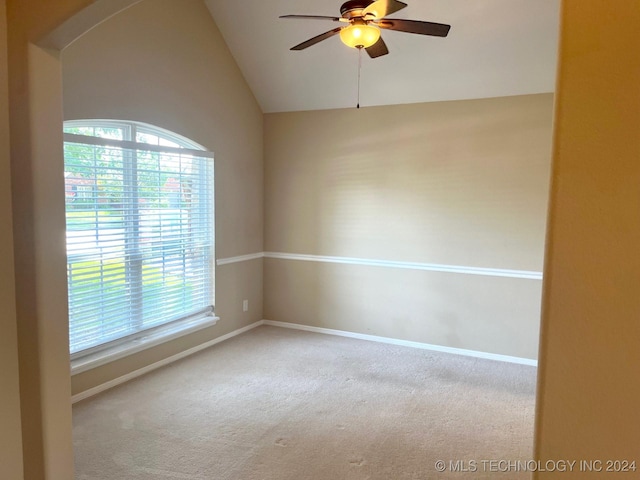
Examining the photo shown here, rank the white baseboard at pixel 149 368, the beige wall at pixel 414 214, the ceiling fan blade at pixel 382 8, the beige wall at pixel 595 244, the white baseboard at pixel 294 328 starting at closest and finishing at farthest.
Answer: the beige wall at pixel 595 244, the ceiling fan blade at pixel 382 8, the white baseboard at pixel 149 368, the white baseboard at pixel 294 328, the beige wall at pixel 414 214

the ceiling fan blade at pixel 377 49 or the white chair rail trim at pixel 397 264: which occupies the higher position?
the ceiling fan blade at pixel 377 49

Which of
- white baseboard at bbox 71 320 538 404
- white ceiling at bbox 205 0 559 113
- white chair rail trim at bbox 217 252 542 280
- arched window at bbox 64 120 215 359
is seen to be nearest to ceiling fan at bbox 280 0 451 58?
white ceiling at bbox 205 0 559 113

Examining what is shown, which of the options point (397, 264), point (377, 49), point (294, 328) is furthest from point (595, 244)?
point (294, 328)

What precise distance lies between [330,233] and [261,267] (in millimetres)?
981

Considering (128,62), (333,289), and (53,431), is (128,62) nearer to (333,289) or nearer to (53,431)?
(53,431)

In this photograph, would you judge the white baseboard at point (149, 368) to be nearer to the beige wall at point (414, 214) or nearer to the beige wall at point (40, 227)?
the beige wall at point (414, 214)

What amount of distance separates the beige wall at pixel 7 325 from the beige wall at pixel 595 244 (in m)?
1.98

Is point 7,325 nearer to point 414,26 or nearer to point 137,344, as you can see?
point 137,344

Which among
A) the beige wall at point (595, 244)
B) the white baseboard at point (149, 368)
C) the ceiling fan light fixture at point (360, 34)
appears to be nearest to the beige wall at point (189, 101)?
the white baseboard at point (149, 368)

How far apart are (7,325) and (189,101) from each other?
271 cm

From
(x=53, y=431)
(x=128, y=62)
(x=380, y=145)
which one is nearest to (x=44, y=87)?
(x=53, y=431)

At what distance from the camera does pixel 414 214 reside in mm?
4477

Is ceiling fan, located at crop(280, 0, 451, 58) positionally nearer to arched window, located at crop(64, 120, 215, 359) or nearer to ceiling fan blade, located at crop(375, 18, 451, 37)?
ceiling fan blade, located at crop(375, 18, 451, 37)

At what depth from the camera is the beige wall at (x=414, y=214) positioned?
4.05m
